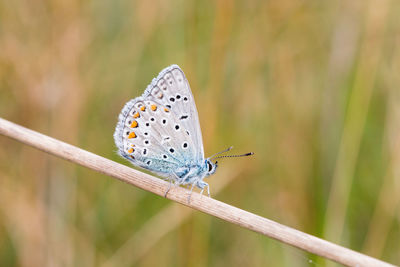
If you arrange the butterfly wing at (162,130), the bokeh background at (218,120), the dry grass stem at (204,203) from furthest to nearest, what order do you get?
the bokeh background at (218,120) → the butterfly wing at (162,130) → the dry grass stem at (204,203)

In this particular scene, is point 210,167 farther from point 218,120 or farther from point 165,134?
point 218,120

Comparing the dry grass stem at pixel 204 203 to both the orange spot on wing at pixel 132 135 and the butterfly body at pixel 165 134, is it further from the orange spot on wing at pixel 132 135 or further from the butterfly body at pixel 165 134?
the orange spot on wing at pixel 132 135

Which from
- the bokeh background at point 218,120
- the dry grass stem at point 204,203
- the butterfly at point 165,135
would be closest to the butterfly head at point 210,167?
the butterfly at point 165,135

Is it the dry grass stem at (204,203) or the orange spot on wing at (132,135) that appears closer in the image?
the dry grass stem at (204,203)

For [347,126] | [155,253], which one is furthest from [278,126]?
[155,253]

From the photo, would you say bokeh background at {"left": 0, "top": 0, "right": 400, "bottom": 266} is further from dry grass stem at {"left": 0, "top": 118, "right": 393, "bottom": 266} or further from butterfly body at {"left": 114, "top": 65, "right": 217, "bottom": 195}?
dry grass stem at {"left": 0, "top": 118, "right": 393, "bottom": 266}

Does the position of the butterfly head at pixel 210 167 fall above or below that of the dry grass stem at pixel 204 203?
below

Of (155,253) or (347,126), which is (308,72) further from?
(155,253)
